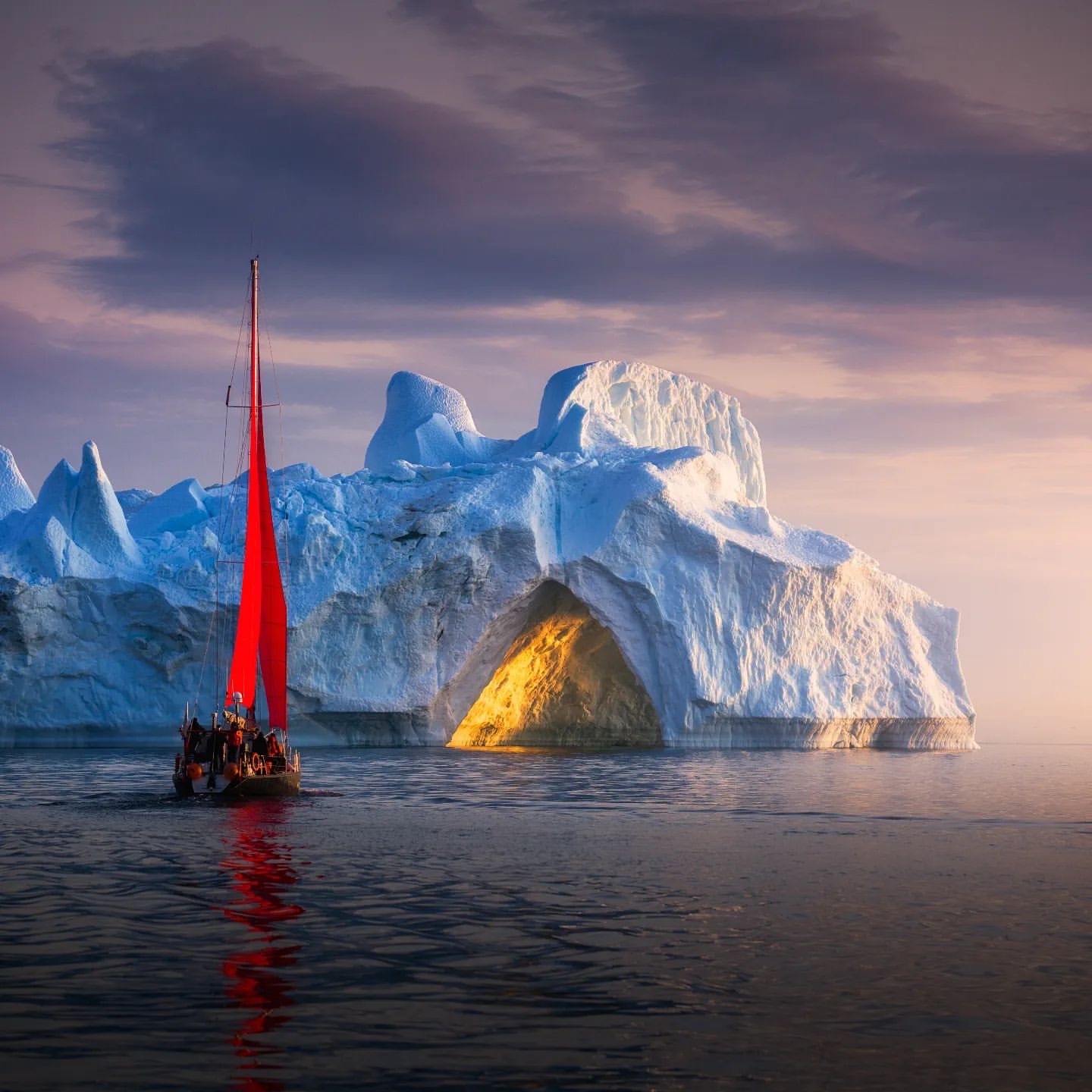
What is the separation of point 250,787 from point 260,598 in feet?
11.1

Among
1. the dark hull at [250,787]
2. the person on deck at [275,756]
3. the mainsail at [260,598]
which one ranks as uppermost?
the mainsail at [260,598]

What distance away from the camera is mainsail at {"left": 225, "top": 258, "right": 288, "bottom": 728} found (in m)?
24.3

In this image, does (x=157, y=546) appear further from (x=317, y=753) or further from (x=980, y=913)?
(x=980, y=913)

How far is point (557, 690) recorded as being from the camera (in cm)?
4728

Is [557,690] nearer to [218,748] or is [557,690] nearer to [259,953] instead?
[218,748]

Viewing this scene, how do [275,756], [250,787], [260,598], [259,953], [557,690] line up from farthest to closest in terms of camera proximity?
[557,690] → [260,598] → [275,756] → [250,787] → [259,953]

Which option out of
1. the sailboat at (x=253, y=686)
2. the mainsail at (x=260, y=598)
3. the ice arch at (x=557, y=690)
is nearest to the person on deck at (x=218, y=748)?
the sailboat at (x=253, y=686)

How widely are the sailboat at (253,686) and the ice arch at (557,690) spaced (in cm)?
1557

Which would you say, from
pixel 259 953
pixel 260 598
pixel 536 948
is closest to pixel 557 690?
pixel 260 598

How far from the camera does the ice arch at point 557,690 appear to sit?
41.9 meters

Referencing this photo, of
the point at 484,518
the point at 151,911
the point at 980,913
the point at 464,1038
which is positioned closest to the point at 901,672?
the point at 484,518

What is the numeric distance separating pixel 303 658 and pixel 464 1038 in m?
30.4

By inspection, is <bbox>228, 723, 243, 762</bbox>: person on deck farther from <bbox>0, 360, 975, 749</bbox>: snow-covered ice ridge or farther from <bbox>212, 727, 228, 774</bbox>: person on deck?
<bbox>0, 360, 975, 749</bbox>: snow-covered ice ridge

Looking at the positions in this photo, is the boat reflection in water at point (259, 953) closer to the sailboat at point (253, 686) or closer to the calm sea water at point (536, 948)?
the calm sea water at point (536, 948)
